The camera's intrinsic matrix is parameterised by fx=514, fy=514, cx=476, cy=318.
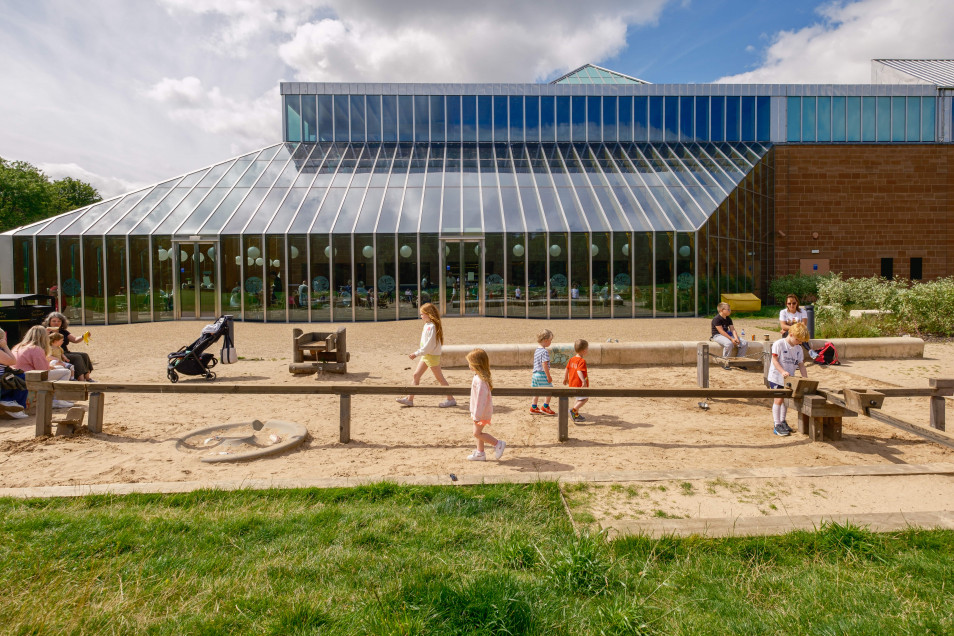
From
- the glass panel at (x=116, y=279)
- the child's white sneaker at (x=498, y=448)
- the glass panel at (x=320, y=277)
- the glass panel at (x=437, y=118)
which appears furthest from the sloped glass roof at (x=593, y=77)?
the child's white sneaker at (x=498, y=448)

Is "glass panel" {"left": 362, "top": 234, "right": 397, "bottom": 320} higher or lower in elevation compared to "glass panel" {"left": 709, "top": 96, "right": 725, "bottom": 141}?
lower

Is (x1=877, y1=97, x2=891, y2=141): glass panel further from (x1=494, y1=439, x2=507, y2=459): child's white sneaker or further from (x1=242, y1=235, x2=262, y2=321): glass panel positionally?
(x1=494, y1=439, x2=507, y2=459): child's white sneaker

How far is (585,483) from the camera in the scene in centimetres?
444

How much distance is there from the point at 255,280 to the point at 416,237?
6000 mm

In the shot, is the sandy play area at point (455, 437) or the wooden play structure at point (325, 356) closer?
the sandy play area at point (455, 437)

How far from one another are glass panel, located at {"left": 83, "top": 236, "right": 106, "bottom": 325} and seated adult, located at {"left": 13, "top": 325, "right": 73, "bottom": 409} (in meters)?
12.6

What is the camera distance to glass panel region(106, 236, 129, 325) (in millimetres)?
18312

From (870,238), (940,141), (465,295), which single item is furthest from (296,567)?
(940,141)

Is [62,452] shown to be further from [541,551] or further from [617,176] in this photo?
[617,176]

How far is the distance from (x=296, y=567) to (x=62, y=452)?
13.7 feet

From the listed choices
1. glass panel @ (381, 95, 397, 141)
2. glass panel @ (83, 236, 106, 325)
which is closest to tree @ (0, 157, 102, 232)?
glass panel @ (83, 236, 106, 325)

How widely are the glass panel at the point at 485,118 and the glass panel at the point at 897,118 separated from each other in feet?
69.8

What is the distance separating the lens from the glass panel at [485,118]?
91.2ft

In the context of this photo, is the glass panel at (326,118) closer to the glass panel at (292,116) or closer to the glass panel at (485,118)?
the glass panel at (292,116)
